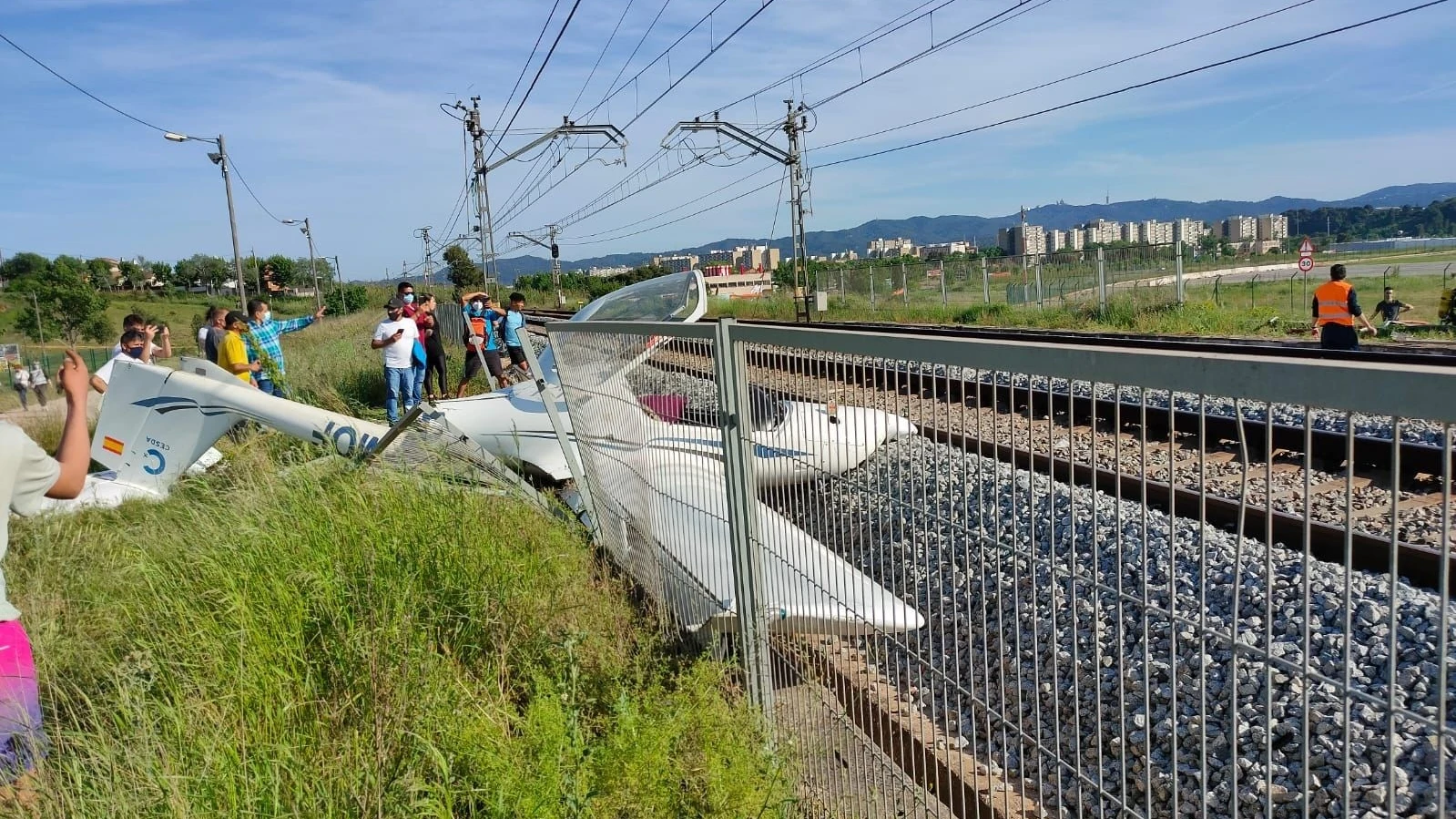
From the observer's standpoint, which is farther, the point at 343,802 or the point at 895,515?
the point at 343,802

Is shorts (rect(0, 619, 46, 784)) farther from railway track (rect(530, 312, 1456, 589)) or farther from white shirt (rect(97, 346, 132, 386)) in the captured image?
white shirt (rect(97, 346, 132, 386))

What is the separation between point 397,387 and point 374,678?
9383mm

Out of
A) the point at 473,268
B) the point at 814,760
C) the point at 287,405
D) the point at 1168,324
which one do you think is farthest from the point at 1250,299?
the point at 473,268

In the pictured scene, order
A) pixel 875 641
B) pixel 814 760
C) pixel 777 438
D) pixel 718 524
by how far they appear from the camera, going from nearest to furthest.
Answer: pixel 875 641 → pixel 777 438 → pixel 814 760 → pixel 718 524

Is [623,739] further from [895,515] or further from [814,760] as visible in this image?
[895,515]

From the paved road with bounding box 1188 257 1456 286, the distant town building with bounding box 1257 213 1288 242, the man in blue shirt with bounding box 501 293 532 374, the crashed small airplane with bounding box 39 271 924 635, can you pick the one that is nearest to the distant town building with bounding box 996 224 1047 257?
the distant town building with bounding box 1257 213 1288 242

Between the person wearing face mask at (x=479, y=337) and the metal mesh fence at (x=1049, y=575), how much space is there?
33.5 ft

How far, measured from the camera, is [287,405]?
8.80 metres

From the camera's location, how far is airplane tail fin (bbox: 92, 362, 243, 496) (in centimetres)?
906

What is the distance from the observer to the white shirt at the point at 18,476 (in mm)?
3254

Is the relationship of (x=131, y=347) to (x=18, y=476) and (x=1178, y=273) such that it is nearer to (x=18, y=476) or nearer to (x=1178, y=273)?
(x=18, y=476)

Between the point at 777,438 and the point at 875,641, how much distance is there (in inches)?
28.0

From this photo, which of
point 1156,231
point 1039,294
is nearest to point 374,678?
point 1039,294

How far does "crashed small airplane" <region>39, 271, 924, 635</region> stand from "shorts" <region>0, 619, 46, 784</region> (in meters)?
2.39
